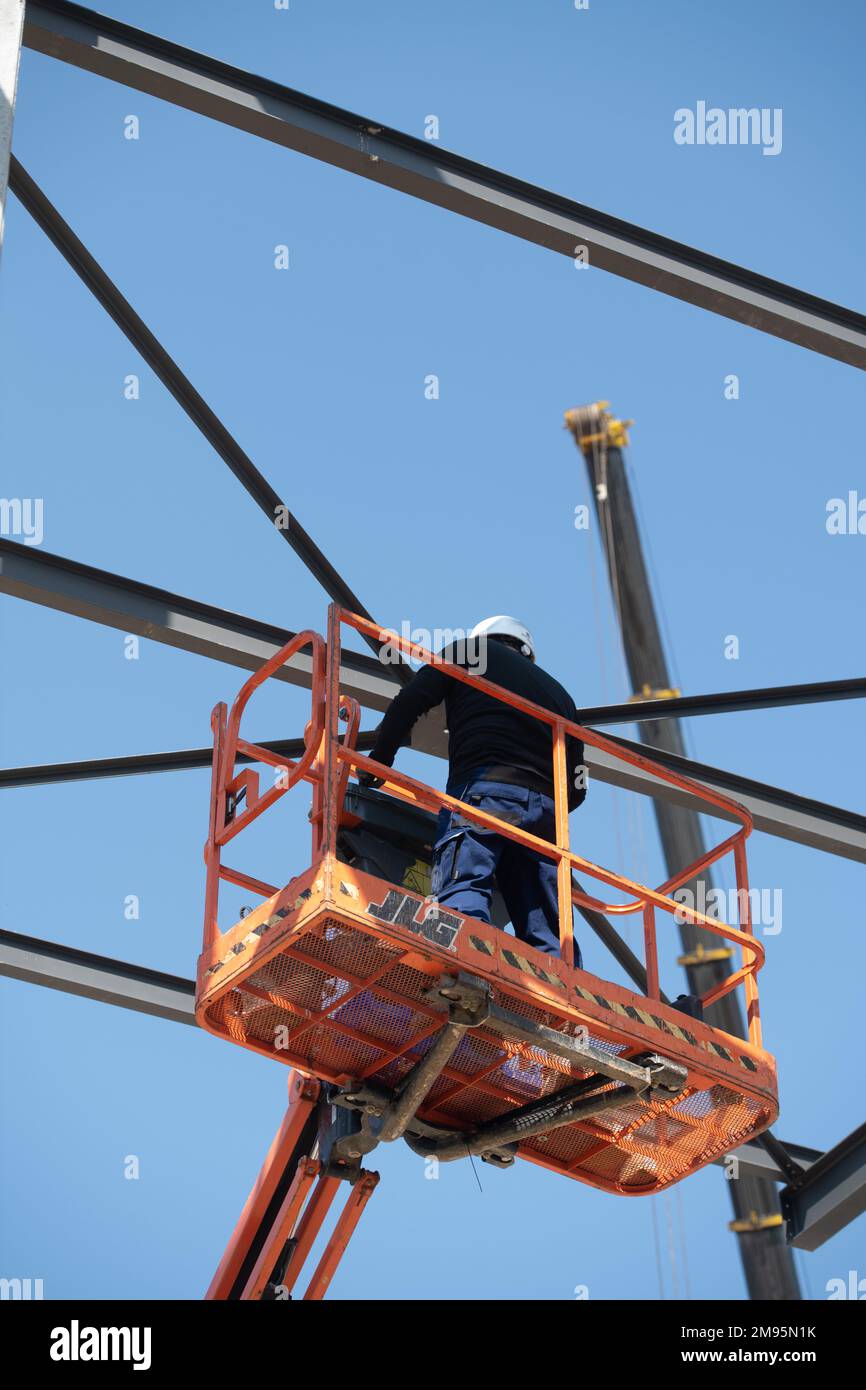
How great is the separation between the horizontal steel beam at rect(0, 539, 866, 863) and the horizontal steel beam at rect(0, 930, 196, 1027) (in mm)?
1272

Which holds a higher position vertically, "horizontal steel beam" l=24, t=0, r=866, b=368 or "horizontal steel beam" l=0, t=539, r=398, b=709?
"horizontal steel beam" l=24, t=0, r=866, b=368

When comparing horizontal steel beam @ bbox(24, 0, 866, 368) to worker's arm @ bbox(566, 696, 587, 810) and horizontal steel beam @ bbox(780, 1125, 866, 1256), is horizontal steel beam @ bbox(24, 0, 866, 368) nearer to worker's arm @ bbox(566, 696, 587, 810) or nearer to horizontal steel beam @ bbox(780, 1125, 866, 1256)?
worker's arm @ bbox(566, 696, 587, 810)

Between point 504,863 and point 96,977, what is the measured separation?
4.11 metres

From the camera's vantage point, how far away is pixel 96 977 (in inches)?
543

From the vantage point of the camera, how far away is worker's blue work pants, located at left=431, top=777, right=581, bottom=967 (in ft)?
33.9

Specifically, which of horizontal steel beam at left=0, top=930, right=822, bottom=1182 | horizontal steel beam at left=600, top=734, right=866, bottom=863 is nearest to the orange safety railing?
horizontal steel beam at left=600, top=734, right=866, bottom=863

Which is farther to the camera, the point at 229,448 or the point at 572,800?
the point at 229,448

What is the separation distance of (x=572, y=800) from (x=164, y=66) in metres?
4.79

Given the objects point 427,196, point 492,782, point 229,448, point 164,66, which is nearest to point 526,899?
point 492,782

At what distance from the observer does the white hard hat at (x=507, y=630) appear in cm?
1197

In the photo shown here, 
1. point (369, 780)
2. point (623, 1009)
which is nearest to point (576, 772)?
point (369, 780)

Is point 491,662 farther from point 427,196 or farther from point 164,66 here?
point 164,66

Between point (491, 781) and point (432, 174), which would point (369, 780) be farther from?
point (432, 174)
